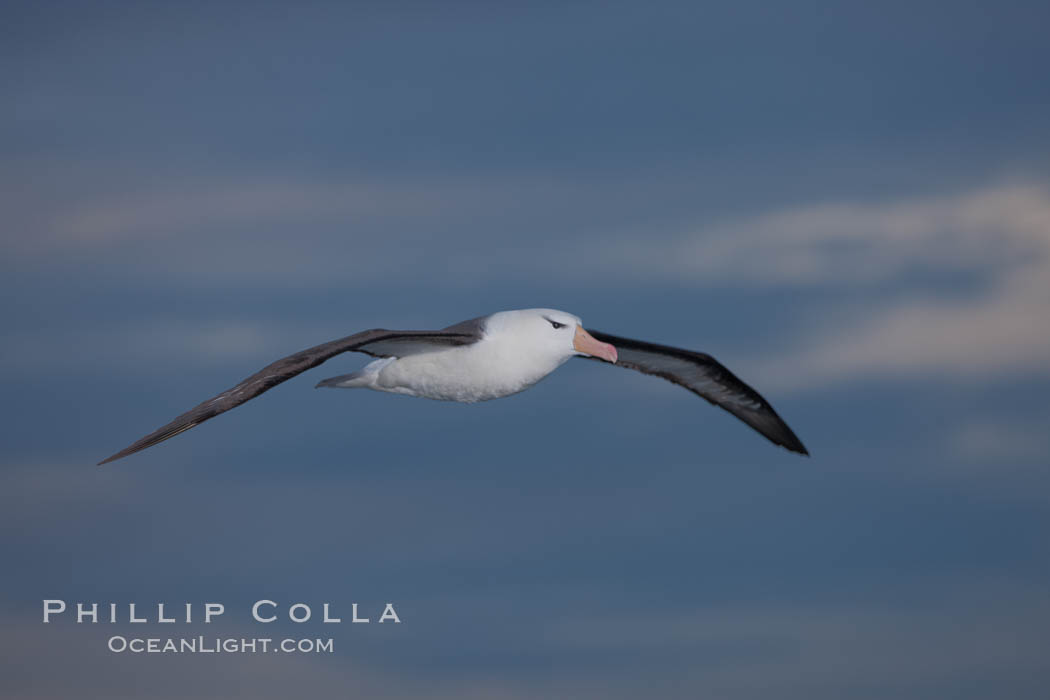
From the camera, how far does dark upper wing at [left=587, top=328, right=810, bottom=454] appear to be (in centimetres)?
1997

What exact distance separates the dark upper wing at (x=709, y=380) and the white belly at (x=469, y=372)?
7.75ft

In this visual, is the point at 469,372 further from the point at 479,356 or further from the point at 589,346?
the point at 589,346

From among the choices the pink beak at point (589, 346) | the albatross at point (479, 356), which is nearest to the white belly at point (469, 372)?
the albatross at point (479, 356)

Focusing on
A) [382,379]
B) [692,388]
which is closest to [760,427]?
[692,388]

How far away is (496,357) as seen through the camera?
17.3m

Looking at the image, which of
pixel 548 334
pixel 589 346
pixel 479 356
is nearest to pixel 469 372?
pixel 479 356

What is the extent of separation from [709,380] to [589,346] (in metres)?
3.89

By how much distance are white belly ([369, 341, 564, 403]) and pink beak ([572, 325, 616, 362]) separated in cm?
34

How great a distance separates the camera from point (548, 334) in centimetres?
1748

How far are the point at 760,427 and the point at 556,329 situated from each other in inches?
210

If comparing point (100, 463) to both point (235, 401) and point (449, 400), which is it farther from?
point (449, 400)

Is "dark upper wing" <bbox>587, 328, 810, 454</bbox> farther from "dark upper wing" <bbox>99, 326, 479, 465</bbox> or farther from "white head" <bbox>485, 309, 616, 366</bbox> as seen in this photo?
"dark upper wing" <bbox>99, 326, 479, 465</bbox>

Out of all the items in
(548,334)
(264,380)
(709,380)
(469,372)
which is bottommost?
(264,380)

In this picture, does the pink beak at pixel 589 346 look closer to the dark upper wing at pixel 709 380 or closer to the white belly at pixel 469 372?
the white belly at pixel 469 372
